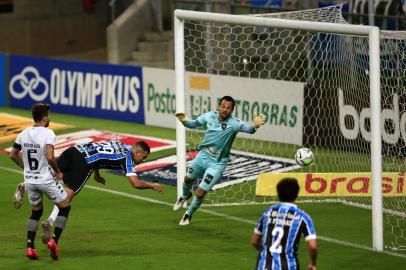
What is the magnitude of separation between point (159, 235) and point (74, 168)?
A: 2030mm

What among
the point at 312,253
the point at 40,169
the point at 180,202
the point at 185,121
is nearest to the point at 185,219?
the point at 180,202

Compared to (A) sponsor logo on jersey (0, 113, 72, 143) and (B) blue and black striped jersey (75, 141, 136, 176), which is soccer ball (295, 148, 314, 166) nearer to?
(B) blue and black striped jersey (75, 141, 136, 176)

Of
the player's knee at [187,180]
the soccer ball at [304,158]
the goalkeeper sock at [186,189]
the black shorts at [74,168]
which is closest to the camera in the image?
the black shorts at [74,168]

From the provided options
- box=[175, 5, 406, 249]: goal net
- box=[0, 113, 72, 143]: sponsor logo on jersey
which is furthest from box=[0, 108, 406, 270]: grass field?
box=[0, 113, 72, 143]: sponsor logo on jersey

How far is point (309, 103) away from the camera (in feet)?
75.1

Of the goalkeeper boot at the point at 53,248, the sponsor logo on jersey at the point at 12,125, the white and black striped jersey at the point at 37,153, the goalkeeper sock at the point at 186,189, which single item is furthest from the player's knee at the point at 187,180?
the sponsor logo on jersey at the point at 12,125

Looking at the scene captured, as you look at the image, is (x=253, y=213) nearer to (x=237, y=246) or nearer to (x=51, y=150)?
(x=237, y=246)

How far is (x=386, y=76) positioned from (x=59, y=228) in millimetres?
5816

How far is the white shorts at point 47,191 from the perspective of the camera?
47.2ft

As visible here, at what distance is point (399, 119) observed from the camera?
1866 cm

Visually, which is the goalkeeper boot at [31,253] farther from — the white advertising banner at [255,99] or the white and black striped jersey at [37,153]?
the white advertising banner at [255,99]

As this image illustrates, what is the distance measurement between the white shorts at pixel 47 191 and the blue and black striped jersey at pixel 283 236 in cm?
421

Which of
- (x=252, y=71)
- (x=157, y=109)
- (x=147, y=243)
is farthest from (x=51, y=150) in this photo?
(x=157, y=109)

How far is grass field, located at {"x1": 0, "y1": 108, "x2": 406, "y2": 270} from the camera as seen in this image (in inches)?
581
